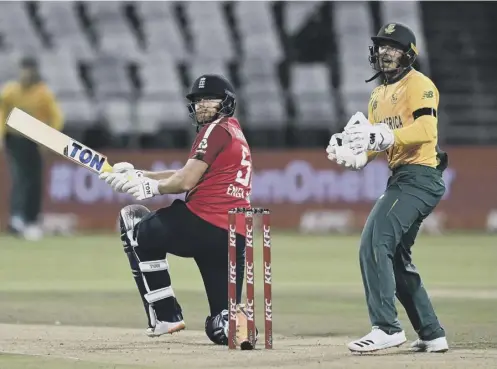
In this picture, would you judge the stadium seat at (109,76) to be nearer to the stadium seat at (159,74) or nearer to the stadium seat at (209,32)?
the stadium seat at (159,74)

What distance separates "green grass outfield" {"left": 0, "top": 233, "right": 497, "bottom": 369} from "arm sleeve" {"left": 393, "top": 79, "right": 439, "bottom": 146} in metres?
1.57

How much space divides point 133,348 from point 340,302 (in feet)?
12.9

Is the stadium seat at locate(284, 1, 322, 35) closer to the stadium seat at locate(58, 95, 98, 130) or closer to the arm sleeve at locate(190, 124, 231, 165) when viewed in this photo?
the stadium seat at locate(58, 95, 98, 130)

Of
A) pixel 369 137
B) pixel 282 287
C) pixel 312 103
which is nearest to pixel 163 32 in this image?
pixel 312 103

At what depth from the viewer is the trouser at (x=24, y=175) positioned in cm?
2016

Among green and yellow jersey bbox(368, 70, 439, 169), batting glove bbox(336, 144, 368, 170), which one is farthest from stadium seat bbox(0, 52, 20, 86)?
batting glove bbox(336, 144, 368, 170)

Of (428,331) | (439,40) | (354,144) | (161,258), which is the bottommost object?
(428,331)

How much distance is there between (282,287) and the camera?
44.5 feet

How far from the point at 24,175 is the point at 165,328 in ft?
38.8

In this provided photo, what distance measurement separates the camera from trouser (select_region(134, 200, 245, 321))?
8.66m

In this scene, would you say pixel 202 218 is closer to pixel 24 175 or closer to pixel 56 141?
pixel 56 141

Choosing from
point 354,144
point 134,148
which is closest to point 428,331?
point 354,144

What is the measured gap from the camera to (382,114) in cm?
838

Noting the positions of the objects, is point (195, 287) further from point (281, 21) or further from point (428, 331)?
point (281, 21)
